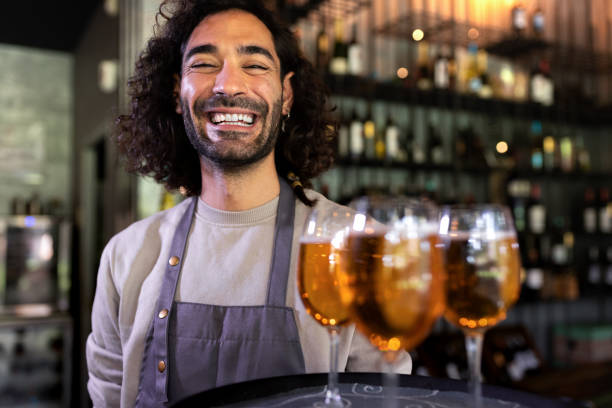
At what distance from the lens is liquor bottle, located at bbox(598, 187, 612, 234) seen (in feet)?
12.8

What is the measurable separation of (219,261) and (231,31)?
1.83 ft

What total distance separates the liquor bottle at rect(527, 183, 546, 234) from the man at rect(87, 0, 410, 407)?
8.25 feet

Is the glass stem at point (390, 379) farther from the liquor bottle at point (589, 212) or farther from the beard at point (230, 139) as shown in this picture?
the liquor bottle at point (589, 212)

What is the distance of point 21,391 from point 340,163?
2.68 metres

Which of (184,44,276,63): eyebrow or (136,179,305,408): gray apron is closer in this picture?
(136,179,305,408): gray apron

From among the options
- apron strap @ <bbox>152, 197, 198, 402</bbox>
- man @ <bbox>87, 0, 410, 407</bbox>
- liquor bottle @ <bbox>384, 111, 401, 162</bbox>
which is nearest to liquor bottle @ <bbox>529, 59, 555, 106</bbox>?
liquor bottle @ <bbox>384, 111, 401, 162</bbox>

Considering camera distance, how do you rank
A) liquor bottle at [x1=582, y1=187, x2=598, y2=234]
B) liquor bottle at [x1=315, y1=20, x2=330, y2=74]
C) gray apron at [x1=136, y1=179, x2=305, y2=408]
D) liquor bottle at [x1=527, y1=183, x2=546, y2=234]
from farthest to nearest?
liquor bottle at [x1=582, y1=187, x2=598, y2=234] → liquor bottle at [x1=527, y1=183, x2=546, y2=234] → liquor bottle at [x1=315, y1=20, x2=330, y2=74] → gray apron at [x1=136, y1=179, x2=305, y2=408]

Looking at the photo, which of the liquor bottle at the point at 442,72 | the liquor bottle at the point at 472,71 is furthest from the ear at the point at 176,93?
the liquor bottle at the point at 472,71

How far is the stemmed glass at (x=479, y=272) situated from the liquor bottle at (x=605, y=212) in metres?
3.66

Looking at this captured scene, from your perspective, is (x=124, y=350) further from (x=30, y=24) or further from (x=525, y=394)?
(x=30, y=24)

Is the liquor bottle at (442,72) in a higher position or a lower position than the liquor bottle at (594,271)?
higher

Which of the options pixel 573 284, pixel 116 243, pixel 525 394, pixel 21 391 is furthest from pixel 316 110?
pixel 21 391

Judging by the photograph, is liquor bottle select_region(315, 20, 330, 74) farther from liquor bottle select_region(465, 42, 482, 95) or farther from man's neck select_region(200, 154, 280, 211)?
man's neck select_region(200, 154, 280, 211)

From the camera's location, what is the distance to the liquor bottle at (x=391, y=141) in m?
3.26
